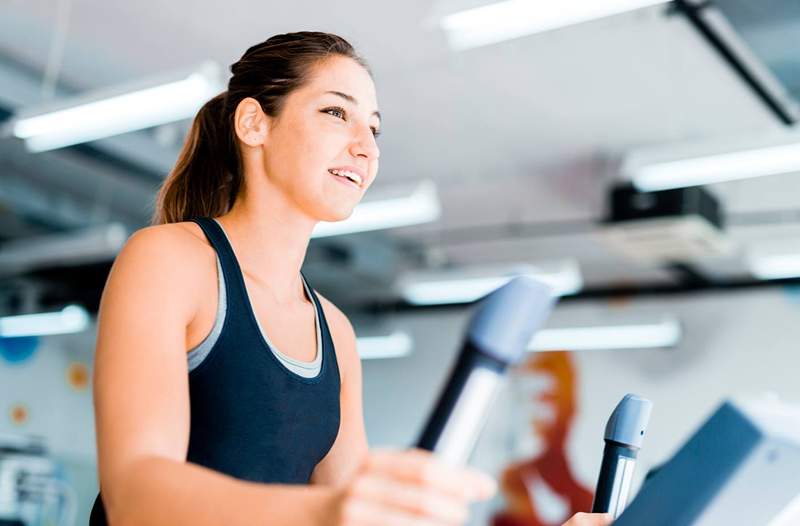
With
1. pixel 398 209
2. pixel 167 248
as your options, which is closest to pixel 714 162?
pixel 398 209

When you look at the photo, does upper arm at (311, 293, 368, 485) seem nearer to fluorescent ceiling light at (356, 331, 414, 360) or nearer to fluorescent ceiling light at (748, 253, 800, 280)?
fluorescent ceiling light at (748, 253, 800, 280)

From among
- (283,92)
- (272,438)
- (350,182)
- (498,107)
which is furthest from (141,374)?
(498,107)

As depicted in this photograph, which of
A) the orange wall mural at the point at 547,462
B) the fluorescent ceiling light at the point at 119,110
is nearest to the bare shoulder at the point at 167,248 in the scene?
the fluorescent ceiling light at the point at 119,110

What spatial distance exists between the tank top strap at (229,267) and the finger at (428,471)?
50cm

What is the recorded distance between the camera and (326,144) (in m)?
1.10

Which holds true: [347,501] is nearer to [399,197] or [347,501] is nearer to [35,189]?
[399,197]

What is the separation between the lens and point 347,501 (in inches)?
20.4

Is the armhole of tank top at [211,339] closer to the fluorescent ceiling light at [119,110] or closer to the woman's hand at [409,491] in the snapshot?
the woman's hand at [409,491]

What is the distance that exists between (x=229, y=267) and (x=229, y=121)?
0.30 meters

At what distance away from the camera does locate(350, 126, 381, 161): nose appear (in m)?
1.10

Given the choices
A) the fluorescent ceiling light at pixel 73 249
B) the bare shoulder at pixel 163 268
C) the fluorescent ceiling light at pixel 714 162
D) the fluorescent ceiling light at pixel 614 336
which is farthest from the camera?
the fluorescent ceiling light at pixel 614 336

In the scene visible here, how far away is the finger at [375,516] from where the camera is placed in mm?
502

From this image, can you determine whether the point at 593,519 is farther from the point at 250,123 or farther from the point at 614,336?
the point at 614,336

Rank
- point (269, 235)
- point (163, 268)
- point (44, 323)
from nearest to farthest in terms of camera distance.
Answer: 1. point (163, 268)
2. point (269, 235)
3. point (44, 323)
